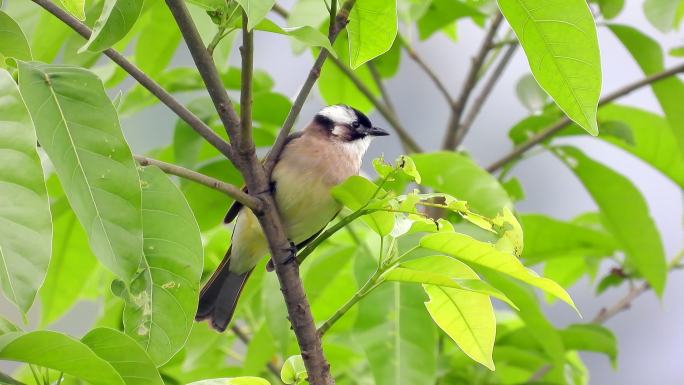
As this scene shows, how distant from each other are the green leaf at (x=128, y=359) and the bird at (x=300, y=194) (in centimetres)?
98

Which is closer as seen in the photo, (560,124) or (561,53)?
(561,53)

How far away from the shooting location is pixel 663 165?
2887mm

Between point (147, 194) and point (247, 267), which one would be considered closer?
point (147, 194)

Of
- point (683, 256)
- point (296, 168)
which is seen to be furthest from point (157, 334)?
point (683, 256)

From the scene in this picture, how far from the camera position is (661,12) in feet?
8.24

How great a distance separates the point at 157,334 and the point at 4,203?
14.5 inches

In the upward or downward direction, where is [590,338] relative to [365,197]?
downward

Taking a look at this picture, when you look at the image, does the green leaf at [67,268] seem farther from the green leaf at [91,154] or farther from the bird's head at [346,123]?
the green leaf at [91,154]

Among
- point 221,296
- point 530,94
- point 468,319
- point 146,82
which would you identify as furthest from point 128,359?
point 530,94

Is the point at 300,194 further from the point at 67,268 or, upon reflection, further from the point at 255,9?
the point at 255,9

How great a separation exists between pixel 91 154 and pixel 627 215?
5.87ft

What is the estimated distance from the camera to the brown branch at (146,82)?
1287 mm

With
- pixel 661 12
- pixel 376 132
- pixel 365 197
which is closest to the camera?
pixel 365 197

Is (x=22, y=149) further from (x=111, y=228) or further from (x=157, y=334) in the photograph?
(x=157, y=334)
